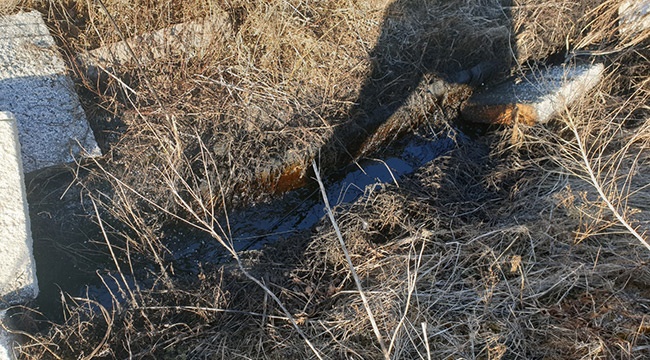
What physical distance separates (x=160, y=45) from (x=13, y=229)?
177 cm

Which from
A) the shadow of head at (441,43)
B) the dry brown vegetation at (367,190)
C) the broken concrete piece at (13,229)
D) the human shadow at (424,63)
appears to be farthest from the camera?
Result: the shadow of head at (441,43)

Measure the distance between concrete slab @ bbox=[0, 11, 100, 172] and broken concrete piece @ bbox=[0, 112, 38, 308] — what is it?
0.42 meters

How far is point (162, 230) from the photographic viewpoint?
3.54 meters

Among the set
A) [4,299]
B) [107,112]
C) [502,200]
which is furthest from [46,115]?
[502,200]

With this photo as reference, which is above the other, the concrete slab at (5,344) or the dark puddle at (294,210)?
the concrete slab at (5,344)

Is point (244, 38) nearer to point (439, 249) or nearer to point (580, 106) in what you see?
point (439, 249)

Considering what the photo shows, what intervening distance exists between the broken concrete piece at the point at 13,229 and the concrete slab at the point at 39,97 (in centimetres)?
42

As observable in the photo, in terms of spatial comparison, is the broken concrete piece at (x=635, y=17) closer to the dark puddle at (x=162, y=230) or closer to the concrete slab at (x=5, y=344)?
the dark puddle at (x=162, y=230)

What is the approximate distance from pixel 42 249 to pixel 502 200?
3.14 metres

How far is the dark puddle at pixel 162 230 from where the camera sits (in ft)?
10.6

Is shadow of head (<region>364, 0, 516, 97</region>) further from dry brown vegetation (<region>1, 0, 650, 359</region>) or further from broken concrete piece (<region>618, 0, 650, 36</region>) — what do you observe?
broken concrete piece (<region>618, 0, 650, 36</region>)

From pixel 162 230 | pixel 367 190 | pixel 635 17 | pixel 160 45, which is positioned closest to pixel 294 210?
pixel 367 190

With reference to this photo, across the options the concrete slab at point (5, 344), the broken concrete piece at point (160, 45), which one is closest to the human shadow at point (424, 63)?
the broken concrete piece at point (160, 45)

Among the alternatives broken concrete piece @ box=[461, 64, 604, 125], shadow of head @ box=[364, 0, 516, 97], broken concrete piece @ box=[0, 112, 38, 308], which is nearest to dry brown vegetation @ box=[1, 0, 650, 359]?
shadow of head @ box=[364, 0, 516, 97]
